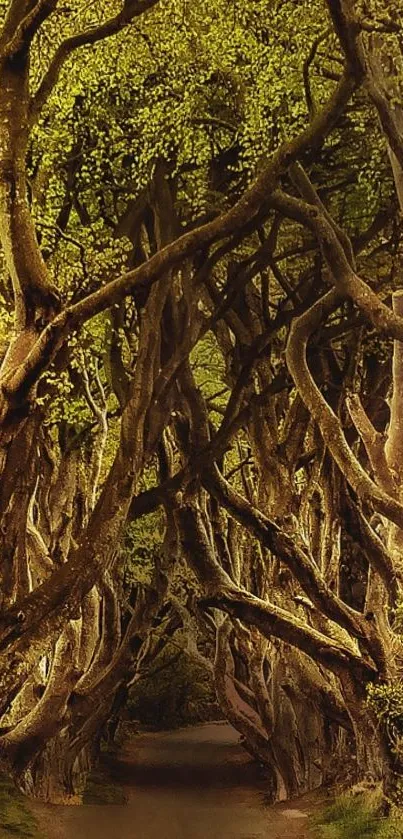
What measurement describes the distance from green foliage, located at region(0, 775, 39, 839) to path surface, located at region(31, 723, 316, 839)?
8.5 inches

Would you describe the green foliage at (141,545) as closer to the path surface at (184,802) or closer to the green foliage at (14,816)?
the path surface at (184,802)

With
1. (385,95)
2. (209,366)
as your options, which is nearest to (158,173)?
(385,95)

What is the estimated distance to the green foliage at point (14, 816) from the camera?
11898 mm

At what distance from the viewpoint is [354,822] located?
12703 millimetres

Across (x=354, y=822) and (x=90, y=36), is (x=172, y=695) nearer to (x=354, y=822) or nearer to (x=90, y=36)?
(x=354, y=822)

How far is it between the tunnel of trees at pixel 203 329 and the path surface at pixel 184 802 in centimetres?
115

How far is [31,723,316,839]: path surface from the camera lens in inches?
587

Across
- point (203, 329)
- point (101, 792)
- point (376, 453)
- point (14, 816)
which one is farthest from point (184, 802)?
Result: point (376, 453)

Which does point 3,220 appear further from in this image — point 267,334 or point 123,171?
point 267,334

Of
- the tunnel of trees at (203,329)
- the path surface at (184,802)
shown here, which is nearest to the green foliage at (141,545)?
the path surface at (184,802)

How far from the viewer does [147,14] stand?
11.6 m

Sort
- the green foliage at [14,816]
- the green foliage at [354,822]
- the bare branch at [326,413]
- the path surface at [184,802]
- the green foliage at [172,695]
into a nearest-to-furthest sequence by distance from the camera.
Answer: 1. the bare branch at [326,413]
2. the green foliage at [354,822]
3. the green foliage at [14,816]
4. the path surface at [184,802]
5. the green foliage at [172,695]

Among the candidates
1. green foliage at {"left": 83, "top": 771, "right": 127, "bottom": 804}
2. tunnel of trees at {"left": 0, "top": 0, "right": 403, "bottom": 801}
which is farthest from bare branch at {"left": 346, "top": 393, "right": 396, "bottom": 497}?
green foliage at {"left": 83, "top": 771, "right": 127, "bottom": 804}

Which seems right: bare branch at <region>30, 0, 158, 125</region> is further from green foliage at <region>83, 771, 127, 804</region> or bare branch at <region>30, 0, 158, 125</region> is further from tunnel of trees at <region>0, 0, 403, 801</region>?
green foliage at <region>83, 771, 127, 804</region>
